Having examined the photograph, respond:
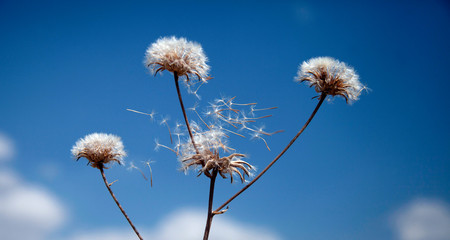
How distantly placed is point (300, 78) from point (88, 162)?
9.94ft

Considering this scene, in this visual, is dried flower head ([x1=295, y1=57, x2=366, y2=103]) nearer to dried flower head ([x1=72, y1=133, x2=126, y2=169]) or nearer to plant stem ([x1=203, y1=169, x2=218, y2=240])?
plant stem ([x1=203, y1=169, x2=218, y2=240])

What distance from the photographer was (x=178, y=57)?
4.76 meters

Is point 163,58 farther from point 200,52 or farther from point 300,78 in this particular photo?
point 300,78

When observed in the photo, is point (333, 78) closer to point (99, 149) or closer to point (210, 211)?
point (210, 211)

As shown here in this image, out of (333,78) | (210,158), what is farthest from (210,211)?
(333,78)

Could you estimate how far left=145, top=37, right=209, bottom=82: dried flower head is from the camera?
15.6ft

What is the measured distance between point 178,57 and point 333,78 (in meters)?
1.95

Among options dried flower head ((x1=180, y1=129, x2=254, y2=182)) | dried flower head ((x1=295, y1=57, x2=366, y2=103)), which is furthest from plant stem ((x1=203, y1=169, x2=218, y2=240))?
dried flower head ((x1=295, y1=57, x2=366, y2=103))

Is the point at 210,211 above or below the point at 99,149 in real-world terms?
below

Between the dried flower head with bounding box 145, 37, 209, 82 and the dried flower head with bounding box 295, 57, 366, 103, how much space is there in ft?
4.57

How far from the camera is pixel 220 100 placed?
16.7 feet

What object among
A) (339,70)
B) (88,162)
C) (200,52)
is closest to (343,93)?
(339,70)

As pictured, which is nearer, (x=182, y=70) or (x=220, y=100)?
(x=182, y=70)

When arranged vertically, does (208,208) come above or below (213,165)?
below
